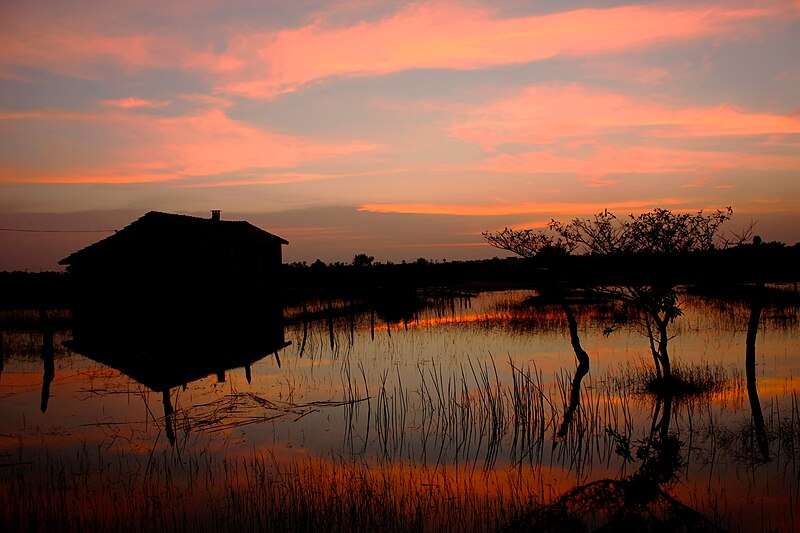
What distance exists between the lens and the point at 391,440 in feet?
36.7

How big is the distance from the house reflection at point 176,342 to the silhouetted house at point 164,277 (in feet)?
0.56

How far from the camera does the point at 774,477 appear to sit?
8.51m

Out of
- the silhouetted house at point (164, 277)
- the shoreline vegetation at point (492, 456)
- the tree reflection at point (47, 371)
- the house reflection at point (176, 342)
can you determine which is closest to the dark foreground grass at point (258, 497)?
the shoreline vegetation at point (492, 456)

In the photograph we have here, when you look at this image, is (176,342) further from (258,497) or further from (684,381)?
(684,381)

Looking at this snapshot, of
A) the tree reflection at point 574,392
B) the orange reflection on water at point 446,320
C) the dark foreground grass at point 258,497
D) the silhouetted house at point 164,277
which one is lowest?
the dark foreground grass at point 258,497

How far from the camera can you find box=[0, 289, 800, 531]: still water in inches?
316

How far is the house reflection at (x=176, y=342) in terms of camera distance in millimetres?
18922

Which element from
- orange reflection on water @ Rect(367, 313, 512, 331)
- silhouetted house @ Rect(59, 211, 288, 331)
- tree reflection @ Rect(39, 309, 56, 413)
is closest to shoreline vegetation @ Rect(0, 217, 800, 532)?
tree reflection @ Rect(39, 309, 56, 413)

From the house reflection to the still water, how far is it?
22 centimetres

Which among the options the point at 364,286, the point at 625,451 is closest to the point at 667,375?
the point at 625,451

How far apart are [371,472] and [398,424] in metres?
2.70

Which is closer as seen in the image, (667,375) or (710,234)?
(667,375)

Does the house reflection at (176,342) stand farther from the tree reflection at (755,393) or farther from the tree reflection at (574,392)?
the tree reflection at (755,393)

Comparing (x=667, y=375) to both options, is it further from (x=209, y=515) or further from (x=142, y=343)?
(x=142, y=343)
